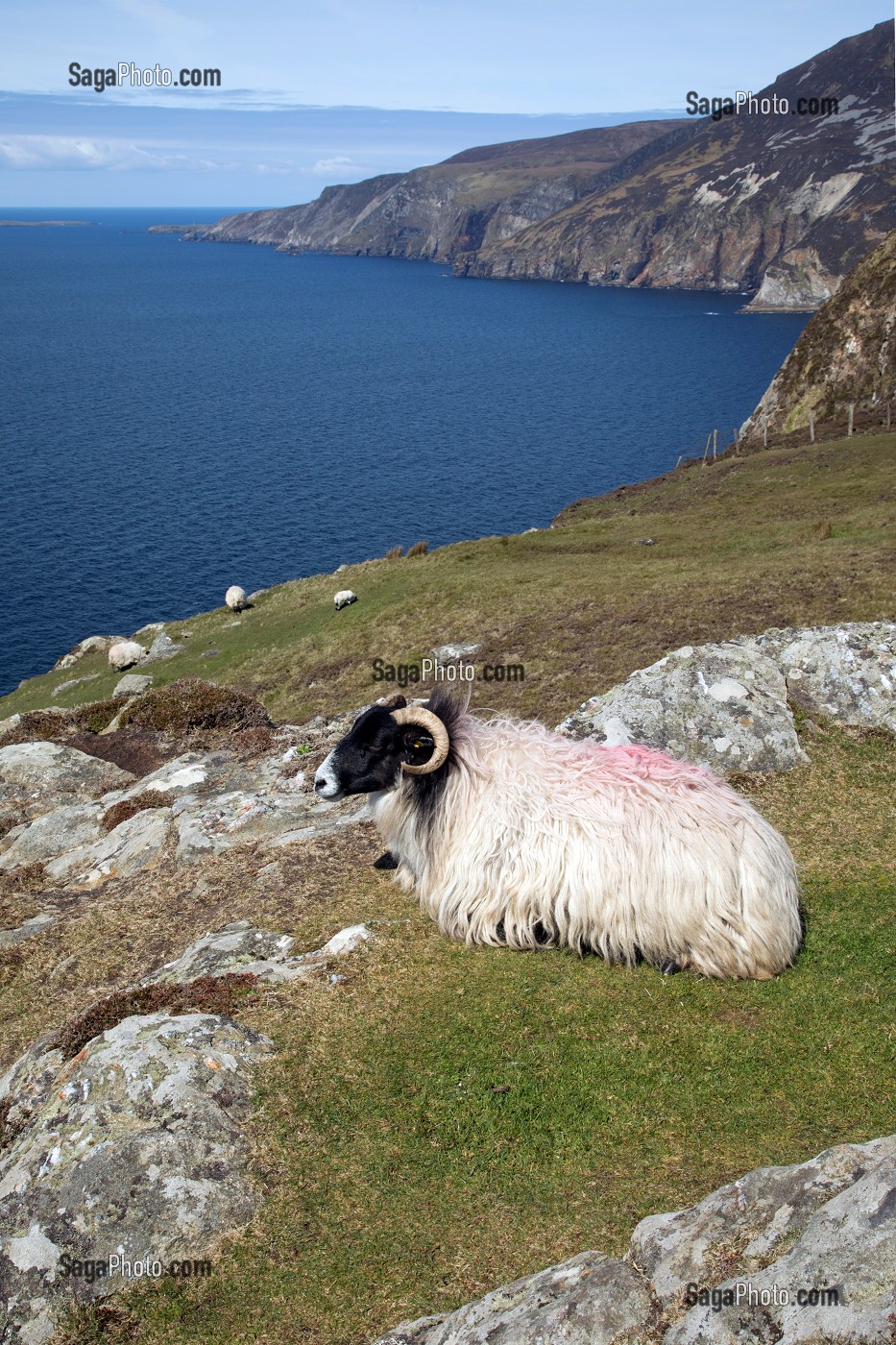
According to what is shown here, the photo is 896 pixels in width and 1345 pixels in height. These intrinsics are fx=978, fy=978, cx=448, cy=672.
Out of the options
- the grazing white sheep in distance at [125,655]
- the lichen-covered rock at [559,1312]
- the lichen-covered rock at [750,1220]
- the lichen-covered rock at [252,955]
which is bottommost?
the grazing white sheep in distance at [125,655]

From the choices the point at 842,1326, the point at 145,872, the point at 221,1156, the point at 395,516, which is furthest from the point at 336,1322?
the point at 395,516

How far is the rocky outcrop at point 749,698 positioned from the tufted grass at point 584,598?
4.25m

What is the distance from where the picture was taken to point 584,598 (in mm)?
32938

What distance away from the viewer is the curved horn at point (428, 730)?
1310 cm

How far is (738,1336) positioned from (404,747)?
337 inches

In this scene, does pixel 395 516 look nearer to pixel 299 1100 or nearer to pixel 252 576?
pixel 252 576

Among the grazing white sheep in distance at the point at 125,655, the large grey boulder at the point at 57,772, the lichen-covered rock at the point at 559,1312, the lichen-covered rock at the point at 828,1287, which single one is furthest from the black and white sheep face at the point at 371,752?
the grazing white sheep in distance at the point at 125,655

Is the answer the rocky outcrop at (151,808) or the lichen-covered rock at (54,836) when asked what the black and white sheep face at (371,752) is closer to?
the rocky outcrop at (151,808)

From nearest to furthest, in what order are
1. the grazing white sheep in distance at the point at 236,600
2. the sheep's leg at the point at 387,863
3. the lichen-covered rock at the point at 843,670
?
the sheep's leg at the point at 387,863, the lichen-covered rock at the point at 843,670, the grazing white sheep in distance at the point at 236,600

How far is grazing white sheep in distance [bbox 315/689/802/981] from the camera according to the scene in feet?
38.6

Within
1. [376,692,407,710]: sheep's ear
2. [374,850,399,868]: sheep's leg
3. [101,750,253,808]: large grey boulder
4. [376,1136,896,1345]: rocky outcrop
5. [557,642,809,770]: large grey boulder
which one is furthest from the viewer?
[101,750,253,808]: large grey boulder

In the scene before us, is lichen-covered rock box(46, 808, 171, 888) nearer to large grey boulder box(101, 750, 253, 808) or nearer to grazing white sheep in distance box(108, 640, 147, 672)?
large grey boulder box(101, 750, 253, 808)

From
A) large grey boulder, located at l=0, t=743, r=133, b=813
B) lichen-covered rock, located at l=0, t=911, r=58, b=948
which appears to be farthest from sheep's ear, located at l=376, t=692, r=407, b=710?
large grey boulder, located at l=0, t=743, r=133, b=813

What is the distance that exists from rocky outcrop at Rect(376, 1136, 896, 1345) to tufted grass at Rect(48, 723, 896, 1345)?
3.48 feet
